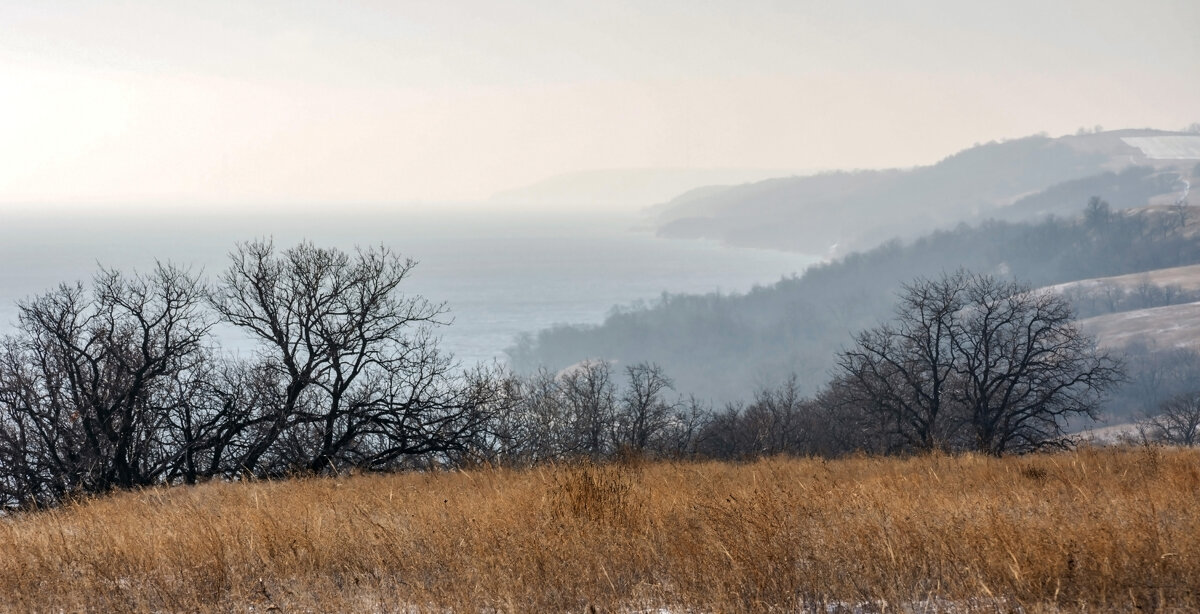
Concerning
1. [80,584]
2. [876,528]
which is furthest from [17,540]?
[876,528]

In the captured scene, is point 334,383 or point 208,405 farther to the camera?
point 208,405

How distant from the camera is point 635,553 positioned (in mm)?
5086

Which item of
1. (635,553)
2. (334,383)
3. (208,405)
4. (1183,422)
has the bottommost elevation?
(1183,422)

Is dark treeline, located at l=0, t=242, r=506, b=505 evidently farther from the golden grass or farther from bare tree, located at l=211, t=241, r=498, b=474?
the golden grass

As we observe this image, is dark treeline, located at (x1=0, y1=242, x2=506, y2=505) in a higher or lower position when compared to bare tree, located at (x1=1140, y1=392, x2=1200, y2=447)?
higher

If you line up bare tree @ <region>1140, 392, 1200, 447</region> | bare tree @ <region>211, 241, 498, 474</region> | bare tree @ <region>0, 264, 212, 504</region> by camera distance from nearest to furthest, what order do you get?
bare tree @ <region>0, 264, 212, 504</region>, bare tree @ <region>211, 241, 498, 474</region>, bare tree @ <region>1140, 392, 1200, 447</region>

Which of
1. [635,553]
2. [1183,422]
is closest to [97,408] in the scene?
[635,553]

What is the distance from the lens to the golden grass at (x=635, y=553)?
438cm

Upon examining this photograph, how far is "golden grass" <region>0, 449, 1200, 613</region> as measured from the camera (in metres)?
4.38

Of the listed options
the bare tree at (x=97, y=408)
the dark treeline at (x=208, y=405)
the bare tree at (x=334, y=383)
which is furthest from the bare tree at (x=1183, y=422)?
the bare tree at (x=97, y=408)

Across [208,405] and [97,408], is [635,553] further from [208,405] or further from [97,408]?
[208,405]

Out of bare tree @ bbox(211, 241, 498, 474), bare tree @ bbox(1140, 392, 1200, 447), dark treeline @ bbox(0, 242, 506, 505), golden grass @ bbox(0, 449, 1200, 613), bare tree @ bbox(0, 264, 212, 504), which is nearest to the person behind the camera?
golden grass @ bbox(0, 449, 1200, 613)

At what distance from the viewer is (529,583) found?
182 inches

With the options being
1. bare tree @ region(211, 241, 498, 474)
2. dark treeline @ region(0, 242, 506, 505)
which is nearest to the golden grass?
dark treeline @ region(0, 242, 506, 505)
